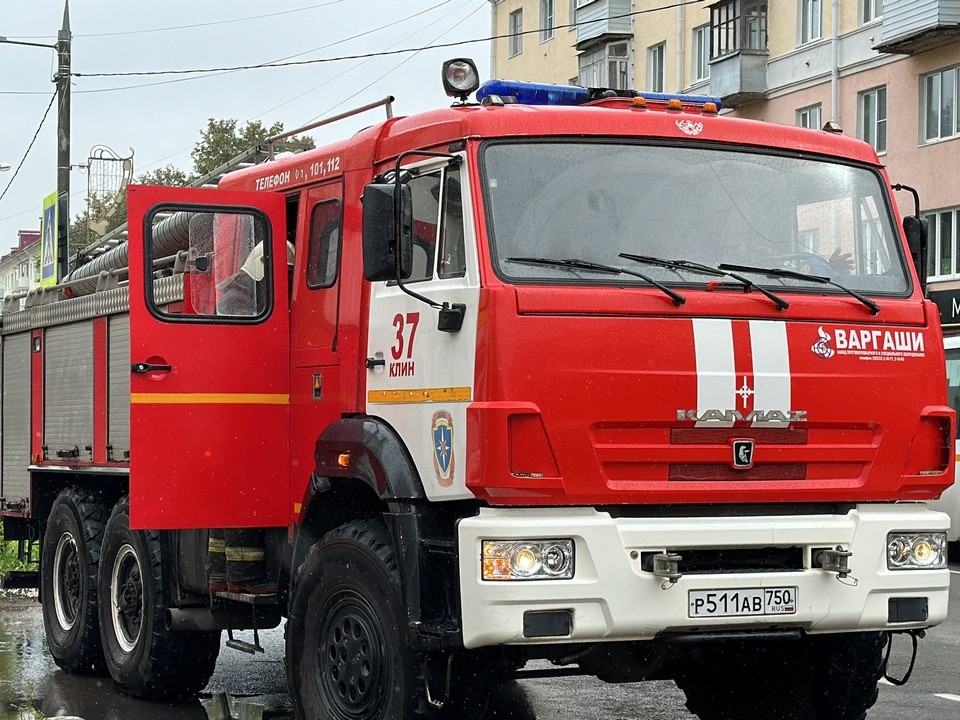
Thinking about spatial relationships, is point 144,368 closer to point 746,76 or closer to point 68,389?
point 68,389

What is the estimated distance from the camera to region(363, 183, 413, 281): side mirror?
667 centimetres

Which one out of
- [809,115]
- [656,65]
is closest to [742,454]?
[809,115]

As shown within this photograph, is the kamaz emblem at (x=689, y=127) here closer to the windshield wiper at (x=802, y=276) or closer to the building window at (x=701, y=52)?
the windshield wiper at (x=802, y=276)

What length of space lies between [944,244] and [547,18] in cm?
1857

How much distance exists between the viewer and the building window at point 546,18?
46.4 m

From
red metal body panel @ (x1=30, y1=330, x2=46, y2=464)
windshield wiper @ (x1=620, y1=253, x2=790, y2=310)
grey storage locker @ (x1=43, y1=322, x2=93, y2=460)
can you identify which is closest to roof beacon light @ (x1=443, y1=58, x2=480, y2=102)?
windshield wiper @ (x1=620, y1=253, x2=790, y2=310)

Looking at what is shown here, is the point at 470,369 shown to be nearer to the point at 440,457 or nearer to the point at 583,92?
the point at 440,457

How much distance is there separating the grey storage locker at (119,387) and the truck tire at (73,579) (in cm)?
75

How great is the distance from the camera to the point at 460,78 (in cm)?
732

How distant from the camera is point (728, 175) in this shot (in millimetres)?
7113

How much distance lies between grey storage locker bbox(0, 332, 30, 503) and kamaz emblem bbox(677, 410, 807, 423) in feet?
19.9

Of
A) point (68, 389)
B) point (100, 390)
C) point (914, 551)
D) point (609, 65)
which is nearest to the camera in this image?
point (914, 551)

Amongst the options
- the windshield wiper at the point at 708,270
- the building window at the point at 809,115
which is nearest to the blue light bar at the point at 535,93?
the windshield wiper at the point at 708,270

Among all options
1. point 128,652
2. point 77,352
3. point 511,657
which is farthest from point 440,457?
point 77,352
